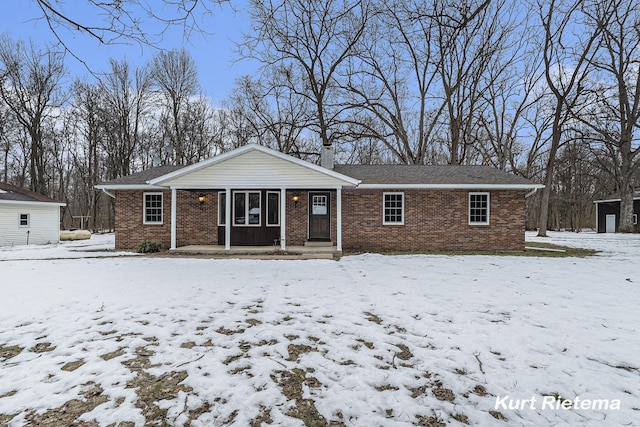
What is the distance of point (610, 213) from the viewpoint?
89.0ft

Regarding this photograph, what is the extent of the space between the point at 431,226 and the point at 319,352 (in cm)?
1029

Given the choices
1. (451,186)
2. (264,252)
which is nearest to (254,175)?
(264,252)

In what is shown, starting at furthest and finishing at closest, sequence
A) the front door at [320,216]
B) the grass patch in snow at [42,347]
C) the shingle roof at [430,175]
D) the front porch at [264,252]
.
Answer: the front door at [320,216] → the shingle roof at [430,175] → the front porch at [264,252] → the grass patch in snow at [42,347]

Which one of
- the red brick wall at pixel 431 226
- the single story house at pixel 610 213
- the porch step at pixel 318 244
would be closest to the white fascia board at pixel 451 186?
the red brick wall at pixel 431 226

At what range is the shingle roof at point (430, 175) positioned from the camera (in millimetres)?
12711

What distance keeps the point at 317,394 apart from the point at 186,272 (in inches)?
241

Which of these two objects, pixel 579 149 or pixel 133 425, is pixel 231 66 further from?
pixel 579 149

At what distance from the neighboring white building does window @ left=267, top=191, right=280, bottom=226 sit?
14.0 m

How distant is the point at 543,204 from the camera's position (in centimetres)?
2094

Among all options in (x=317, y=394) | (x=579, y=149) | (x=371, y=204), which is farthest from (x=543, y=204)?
(x=317, y=394)

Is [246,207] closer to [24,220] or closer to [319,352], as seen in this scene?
[319,352]

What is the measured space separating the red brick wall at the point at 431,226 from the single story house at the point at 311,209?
1.5 inches

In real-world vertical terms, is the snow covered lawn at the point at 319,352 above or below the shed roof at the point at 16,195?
below

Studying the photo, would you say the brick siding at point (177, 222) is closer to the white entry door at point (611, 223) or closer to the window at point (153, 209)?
the window at point (153, 209)
